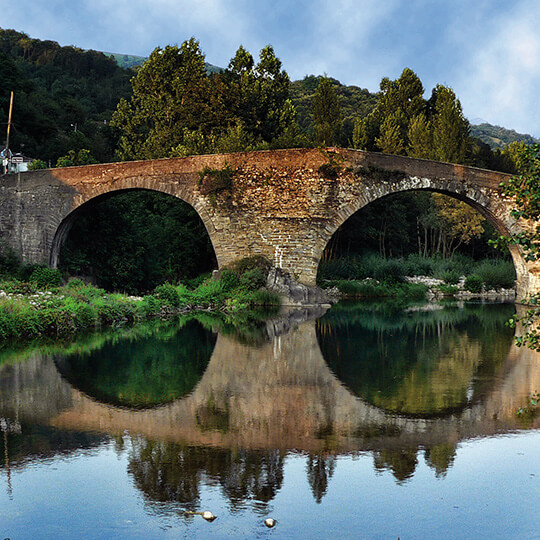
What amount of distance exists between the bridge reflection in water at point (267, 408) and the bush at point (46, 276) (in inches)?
432

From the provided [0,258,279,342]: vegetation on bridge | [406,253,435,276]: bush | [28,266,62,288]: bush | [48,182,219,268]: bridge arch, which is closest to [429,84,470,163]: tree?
[406,253,435,276]: bush

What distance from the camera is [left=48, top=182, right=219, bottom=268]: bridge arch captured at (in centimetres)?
2050

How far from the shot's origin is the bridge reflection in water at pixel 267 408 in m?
4.82

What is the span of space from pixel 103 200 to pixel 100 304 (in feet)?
31.3

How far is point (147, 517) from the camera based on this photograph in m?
3.87

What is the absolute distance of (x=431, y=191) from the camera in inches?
786

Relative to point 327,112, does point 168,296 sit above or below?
below

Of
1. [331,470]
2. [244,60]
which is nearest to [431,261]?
[244,60]

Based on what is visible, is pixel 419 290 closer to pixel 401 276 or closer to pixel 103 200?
pixel 401 276

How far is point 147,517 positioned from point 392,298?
21.8 metres

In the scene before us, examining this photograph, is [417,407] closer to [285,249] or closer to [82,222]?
[285,249]

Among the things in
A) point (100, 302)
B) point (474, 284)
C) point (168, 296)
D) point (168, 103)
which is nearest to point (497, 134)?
point (168, 103)

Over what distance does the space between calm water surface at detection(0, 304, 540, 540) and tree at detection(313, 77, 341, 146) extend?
1099 inches

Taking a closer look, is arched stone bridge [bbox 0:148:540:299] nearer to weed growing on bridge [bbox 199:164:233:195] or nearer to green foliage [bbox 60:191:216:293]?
weed growing on bridge [bbox 199:164:233:195]
